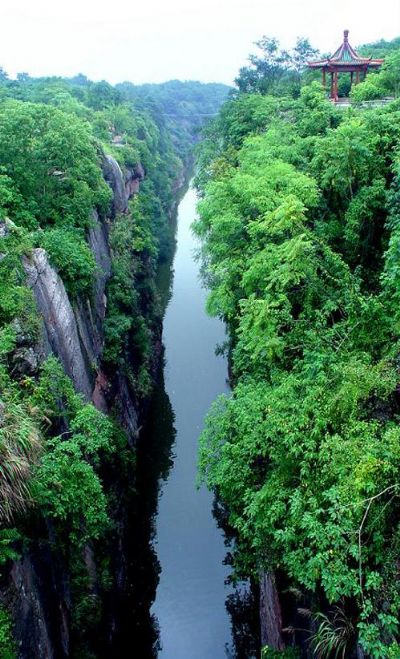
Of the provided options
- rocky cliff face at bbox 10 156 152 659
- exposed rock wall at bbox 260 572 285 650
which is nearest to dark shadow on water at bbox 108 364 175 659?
rocky cliff face at bbox 10 156 152 659

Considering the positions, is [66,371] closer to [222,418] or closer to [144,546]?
[222,418]

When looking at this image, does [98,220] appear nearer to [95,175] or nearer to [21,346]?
[95,175]

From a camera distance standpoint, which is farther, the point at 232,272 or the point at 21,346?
the point at 232,272

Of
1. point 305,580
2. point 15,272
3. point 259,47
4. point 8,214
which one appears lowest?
point 305,580

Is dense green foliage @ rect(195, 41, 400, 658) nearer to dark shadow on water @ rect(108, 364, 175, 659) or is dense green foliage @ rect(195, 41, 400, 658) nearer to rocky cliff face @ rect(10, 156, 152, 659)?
rocky cliff face @ rect(10, 156, 152, 659)

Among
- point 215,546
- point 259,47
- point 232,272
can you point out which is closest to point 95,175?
point 232,272

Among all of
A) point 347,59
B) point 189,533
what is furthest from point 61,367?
point 347,59
